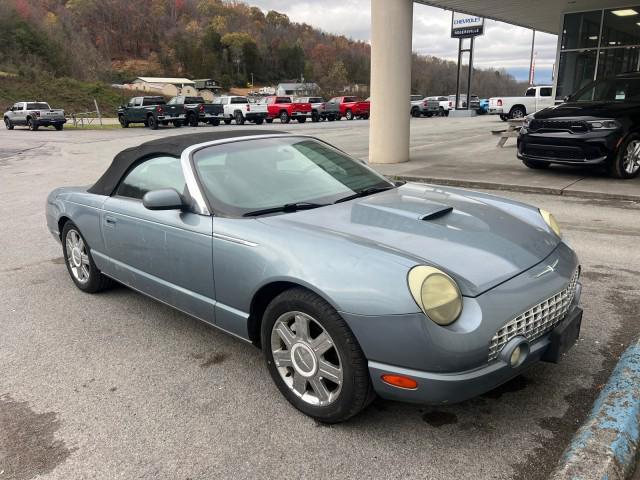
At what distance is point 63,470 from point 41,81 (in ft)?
229

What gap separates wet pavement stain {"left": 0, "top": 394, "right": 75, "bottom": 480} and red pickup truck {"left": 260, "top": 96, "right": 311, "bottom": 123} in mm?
34680

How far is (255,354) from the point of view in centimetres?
355

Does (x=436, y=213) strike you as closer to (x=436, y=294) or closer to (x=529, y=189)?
(x=436, y=294)

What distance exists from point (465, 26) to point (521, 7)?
30879mm

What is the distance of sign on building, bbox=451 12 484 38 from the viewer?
44094 millimetres

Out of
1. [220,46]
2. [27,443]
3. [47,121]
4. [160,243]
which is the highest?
[220,46]

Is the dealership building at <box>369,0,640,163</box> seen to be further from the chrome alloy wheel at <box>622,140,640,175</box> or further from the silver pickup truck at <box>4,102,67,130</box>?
the silver pickup truck at <box>4,102,67,130</box>

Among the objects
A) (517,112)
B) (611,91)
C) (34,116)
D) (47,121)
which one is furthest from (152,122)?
(611,91)

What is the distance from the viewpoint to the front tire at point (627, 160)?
9.25 m

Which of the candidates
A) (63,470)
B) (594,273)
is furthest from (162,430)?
(594,273)

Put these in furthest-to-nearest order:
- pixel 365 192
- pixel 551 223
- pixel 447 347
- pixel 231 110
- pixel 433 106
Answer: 1. pixel 433 106
2. pixel 231 110
3. pixel 365 192
4. pixel 551 223
5. pixel 447 347

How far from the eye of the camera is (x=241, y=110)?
34688mm

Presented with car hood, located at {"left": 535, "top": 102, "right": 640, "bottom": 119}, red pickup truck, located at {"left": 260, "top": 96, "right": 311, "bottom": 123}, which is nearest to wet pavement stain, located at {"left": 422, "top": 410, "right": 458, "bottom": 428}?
car hood, located at {"left": 535, "top": 102, "right": 640, "bottom": 119}

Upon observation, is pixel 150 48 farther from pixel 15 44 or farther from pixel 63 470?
pixel 63 470
